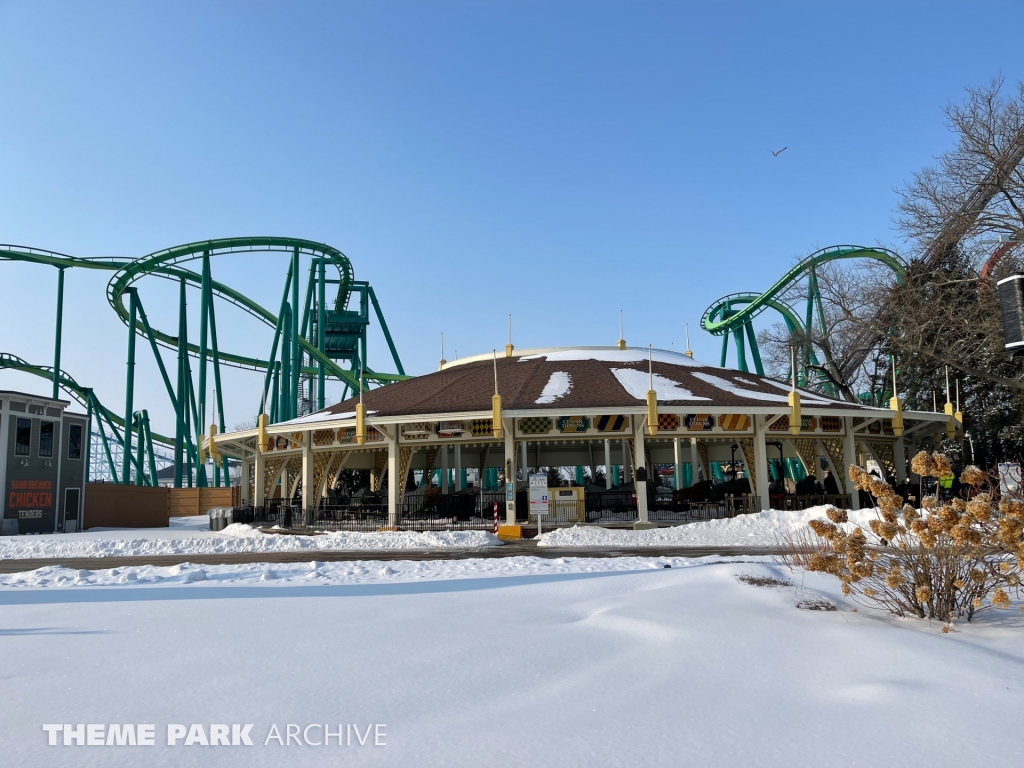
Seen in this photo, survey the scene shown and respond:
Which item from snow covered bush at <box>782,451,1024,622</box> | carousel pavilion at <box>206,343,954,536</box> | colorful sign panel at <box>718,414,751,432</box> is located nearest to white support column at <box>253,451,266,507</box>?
carousel pavilion at <box>206,343,954,536</box>

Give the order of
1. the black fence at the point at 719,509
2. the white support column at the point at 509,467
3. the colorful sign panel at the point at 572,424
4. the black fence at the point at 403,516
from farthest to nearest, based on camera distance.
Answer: the colorful sign panel at the point at 572,424 → the black fence at the point at 403,516 → the black fence at the point at 719,509 → the white support column at the point at 509,467

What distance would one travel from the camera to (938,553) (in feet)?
24.2

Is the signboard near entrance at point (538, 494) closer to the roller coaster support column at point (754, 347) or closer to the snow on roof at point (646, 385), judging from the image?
the snow on roof at point (646, 385)

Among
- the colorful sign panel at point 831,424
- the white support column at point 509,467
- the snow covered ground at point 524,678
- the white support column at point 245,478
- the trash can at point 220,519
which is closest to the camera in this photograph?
the snow covered ground at point 524,678

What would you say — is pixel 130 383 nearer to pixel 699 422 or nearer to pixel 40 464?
pixel 40 464

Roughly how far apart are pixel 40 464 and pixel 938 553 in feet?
98.5

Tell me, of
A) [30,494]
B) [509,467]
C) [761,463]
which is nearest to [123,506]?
[30,494]

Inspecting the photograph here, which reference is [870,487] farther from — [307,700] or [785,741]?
[307,700]

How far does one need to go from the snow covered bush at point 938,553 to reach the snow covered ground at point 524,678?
12.7 inches

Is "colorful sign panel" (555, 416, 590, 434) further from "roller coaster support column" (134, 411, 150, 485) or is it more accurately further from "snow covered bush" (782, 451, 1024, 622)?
"roller coaster support column" (134, 411, 150, 485)

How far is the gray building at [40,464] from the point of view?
27.3 meters

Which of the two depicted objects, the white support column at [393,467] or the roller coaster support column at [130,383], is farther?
the roller coaster support column at [130,383]

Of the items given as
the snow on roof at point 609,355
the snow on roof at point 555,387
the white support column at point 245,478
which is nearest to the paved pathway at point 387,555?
the snow on roof at point 555,387

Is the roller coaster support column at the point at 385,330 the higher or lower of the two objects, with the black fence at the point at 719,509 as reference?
higher
